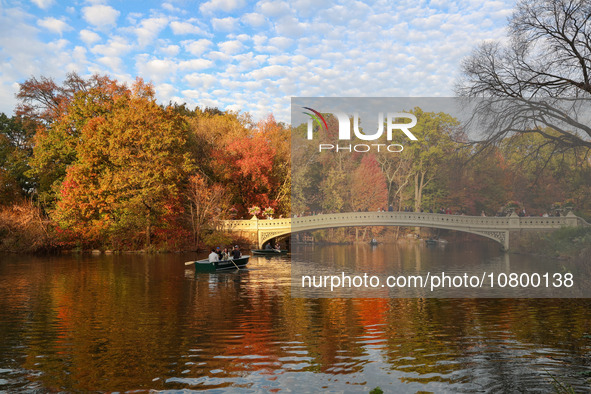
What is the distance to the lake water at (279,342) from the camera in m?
8.07

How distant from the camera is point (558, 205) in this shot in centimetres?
3322

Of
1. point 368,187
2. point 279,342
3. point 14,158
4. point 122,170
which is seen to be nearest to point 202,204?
point 122,170

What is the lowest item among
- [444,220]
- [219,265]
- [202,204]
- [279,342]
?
[279,342]

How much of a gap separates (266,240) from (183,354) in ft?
104

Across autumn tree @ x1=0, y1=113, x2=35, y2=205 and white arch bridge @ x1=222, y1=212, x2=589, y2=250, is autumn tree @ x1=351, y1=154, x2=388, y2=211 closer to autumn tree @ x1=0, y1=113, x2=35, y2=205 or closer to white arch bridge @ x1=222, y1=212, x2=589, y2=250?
white arch bridge @ x1=222, y1=212, x2=589, y2=250

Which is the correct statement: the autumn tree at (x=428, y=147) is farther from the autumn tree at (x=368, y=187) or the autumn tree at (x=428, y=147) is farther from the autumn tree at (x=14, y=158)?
the autumn tree at (x=14, y=158)

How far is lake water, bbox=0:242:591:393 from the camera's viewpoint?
807cm

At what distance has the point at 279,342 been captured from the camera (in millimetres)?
10680

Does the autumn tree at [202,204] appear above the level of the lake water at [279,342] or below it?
above

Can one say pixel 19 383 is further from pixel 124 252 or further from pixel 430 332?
pixel 124 252

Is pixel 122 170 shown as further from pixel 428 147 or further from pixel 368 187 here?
pixel 428 147

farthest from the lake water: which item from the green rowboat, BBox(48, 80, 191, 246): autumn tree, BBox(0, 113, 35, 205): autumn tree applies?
BBox(0, 113, 35, 205): autumn tree

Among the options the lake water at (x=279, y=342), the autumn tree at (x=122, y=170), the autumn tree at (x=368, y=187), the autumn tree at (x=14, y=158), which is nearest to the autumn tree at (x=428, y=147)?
the autumn tree at (x=368, y=187)

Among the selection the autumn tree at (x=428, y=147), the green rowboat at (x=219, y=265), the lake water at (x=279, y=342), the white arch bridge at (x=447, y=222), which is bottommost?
the lake water at (x=279, y=342)
